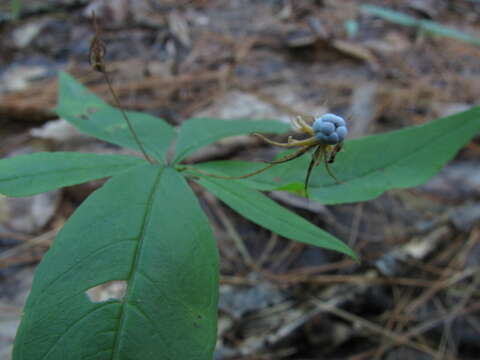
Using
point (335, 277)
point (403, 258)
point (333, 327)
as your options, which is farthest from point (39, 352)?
point (403, 258)

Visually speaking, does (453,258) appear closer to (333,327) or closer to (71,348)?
(333,327)

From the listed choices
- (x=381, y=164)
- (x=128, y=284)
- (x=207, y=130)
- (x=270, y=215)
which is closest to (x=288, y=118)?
(x=207, y=130)

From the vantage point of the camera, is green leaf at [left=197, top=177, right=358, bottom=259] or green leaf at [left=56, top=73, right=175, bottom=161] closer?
green leaf at [left=197, top=177, right=358, bottom=259]

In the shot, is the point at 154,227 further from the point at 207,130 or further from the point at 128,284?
the point at 207,130

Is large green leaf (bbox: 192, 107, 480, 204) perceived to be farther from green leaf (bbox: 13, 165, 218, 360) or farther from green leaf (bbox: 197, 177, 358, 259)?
green leaf (bbox: 13, 165, 218, 360)

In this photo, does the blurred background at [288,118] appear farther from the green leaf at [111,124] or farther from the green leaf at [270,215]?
the green leaf at [270,215]

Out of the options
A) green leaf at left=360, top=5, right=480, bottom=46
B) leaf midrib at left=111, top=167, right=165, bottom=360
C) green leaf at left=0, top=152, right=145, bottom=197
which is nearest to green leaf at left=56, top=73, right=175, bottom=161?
green leaf at left=0, top=152, right=145, bottom=197
